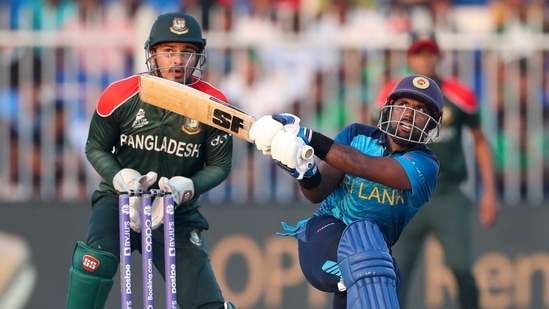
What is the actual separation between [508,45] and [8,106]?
350 centimetres

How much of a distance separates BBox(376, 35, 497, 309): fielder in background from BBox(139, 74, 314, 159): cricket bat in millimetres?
2709

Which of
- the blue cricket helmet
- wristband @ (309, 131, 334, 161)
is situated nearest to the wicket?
wristband @ (309, 131, 334, 161)

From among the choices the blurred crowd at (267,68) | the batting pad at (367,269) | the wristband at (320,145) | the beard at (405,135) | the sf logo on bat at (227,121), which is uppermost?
the blurred crowd at (267,68)

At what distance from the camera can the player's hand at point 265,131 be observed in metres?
5.39

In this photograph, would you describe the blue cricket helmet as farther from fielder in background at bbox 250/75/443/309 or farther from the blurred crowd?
the blurred crowd

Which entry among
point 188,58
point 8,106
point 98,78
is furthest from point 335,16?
point 188,58

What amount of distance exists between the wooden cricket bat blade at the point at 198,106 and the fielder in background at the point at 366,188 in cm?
16

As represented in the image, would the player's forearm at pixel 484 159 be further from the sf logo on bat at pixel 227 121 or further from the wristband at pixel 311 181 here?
the sf logo on bat at pixel 227 121

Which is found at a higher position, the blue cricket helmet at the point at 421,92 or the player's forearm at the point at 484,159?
the blue cricket helmet at the point at 421,92

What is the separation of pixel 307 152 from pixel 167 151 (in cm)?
102

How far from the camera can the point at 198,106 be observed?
5.65 metres

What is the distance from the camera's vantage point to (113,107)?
243 inches

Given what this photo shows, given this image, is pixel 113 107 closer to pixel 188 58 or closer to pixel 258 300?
pixel 188 58

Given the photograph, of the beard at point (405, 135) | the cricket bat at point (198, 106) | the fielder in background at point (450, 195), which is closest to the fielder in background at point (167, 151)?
the cricket bat at point (198, 106)
